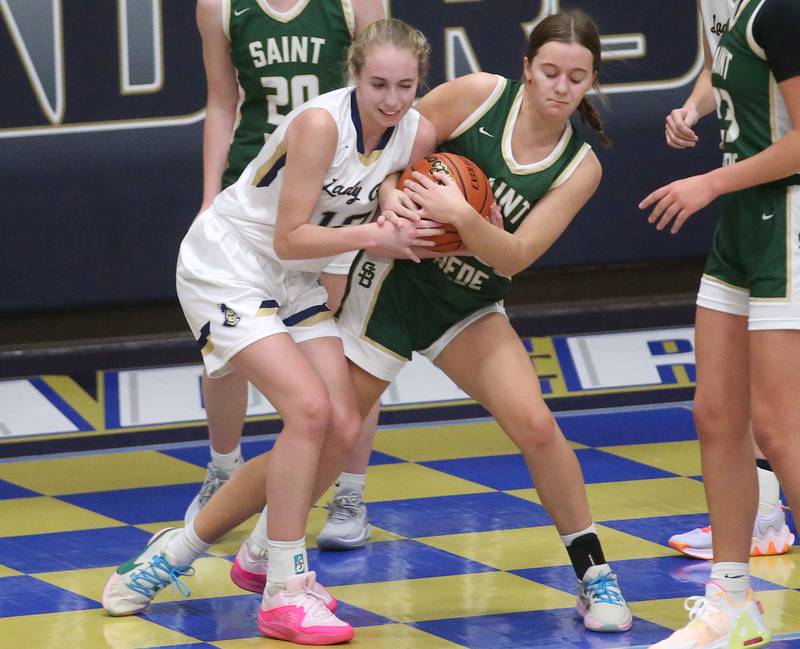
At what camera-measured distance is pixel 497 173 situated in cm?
461

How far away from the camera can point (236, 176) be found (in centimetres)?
566

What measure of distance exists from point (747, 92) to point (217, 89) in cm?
205

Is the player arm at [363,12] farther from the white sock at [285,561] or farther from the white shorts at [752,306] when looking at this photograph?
the white sock at [285,561]

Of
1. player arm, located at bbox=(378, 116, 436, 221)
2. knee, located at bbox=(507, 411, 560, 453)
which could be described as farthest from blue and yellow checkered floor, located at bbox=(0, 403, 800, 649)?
player arm, located at bbox=(378, 116, 436, 221)

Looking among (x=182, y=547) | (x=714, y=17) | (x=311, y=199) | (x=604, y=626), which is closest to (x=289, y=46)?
(x=311, y=199)

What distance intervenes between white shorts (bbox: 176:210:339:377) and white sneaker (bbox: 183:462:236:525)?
0.91 metres

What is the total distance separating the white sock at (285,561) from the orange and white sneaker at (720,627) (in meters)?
0.96

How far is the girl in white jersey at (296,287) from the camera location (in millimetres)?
4453

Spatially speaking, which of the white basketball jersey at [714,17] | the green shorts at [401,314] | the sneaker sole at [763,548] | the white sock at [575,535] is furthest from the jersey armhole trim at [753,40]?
the sneaker sole at [763,548]

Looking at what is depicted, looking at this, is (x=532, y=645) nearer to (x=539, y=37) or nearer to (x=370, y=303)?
(x=370, y=303)

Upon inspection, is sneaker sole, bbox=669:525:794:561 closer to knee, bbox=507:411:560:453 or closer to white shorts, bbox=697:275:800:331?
knee, bbox=507:411:560:453

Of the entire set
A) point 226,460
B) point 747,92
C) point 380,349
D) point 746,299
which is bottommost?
point 226,460

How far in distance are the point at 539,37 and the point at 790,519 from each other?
2167 mm

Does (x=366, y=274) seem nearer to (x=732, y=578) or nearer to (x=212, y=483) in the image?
(x=212, y=483)
